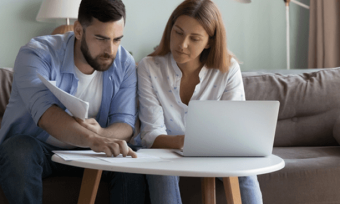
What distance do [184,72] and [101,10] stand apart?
16.5 inches

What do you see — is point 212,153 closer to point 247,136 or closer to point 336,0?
point 247,136

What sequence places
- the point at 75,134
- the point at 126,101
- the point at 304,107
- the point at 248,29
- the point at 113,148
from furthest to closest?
the point at 248,29 < the point at 304,107 < the point at 126,101 < the point at 75,134 < the point at 113,148

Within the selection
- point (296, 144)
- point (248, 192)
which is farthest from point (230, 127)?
point (296, 144)

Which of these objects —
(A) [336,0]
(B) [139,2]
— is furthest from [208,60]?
(A) [336,0]

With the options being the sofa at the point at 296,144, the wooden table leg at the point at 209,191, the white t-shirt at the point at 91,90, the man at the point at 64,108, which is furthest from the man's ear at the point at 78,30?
the wooden table leg at the point at 209,191

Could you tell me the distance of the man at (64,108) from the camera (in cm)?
116

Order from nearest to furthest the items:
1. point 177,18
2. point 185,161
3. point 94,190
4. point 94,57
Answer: point 185,161, point 94,190, point 94,57, point 177,18

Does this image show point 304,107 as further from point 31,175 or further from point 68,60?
point 31,175

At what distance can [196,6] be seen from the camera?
4.70 ft

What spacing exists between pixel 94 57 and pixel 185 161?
555 mm

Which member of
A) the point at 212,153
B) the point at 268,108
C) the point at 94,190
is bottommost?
the point at 94,190

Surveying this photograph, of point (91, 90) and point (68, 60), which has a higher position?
point (68, 60)

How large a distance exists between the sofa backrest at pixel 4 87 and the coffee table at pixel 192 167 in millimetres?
751

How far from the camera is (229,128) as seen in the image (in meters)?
1.02
